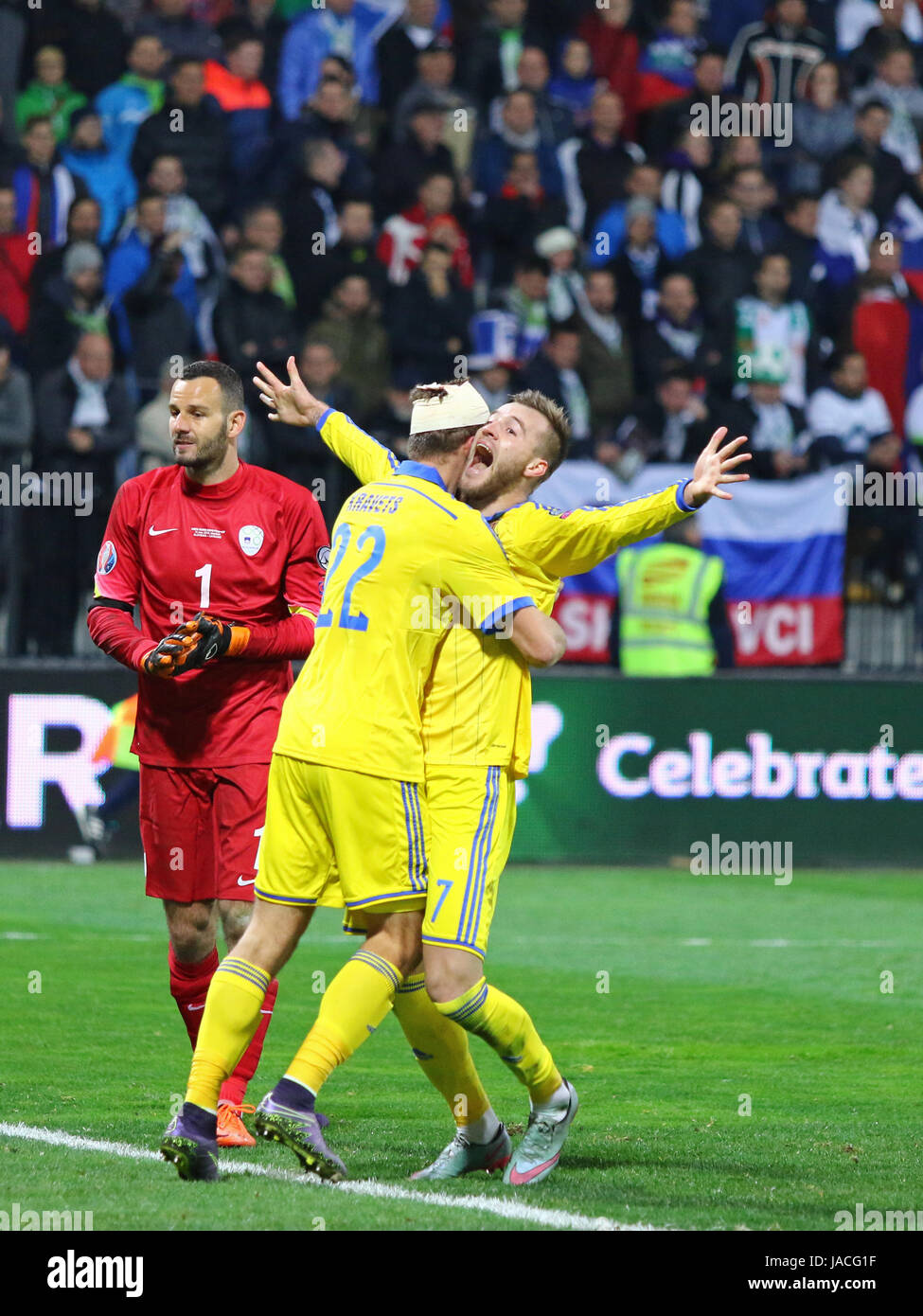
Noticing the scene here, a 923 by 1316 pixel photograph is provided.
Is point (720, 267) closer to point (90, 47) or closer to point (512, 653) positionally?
point (90, 47)

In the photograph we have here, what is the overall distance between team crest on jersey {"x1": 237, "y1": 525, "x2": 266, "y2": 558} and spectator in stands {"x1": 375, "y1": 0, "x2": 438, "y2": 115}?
38.6 feet

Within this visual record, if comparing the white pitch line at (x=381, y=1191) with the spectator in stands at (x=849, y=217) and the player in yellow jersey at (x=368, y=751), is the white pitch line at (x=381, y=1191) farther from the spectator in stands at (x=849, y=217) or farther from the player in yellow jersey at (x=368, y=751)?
the spectator in stands at (x=849, y=217)

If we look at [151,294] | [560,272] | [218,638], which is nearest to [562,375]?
[560,272]

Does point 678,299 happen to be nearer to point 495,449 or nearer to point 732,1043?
point 732,1043

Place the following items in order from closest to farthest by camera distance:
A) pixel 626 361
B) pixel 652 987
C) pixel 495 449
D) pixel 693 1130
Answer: pixel 495 449 < pixel 693 1130 < pixel 652 987 < pixel 626 361

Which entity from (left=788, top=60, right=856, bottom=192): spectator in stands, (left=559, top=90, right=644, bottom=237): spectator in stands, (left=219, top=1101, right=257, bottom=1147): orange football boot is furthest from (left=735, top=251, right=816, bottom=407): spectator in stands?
(left=219, top=1101, right=257, bottom=1147): orange football boot

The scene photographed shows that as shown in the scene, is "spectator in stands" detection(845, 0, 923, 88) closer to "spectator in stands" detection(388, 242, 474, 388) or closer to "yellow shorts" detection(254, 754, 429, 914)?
"spectator in stands" detection(388, 242, 474, 388)

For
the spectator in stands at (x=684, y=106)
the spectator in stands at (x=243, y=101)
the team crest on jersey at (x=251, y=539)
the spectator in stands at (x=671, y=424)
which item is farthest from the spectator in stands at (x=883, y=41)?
the team crest on jersey at (x=251, y=539)

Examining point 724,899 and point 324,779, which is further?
point 724,899

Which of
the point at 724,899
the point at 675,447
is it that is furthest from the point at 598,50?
→ the point at 724,899

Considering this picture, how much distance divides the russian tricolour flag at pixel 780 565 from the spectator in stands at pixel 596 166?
12.2 feet

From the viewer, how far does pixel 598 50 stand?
746 inches

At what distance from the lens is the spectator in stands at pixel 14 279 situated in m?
15.2

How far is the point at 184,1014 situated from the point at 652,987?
3.86 m
